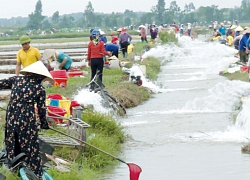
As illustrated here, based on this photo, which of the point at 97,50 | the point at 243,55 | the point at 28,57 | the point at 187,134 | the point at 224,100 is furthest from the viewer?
the point at 243,55

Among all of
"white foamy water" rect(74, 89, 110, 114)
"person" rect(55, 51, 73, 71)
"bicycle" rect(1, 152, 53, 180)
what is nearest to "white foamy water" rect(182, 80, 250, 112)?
"white foamy water" rect(74, 89, 110, 114)

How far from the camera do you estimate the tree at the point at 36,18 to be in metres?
115

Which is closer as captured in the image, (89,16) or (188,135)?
(188,135)

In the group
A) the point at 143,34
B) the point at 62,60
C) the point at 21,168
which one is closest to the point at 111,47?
the point at 62,60

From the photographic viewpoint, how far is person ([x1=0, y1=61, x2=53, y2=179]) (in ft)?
22.8

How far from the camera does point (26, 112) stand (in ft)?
22.9

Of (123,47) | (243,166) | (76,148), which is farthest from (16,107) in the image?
(123,47)

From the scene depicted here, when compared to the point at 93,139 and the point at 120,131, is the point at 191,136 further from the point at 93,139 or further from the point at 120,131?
the point at 93,139

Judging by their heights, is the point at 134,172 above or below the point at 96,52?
below

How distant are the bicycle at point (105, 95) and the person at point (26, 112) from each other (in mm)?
6254

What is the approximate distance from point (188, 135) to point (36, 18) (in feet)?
349

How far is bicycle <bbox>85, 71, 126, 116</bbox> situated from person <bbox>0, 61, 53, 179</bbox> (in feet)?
20.5

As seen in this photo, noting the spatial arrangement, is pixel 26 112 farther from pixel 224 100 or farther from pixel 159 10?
pixel 159 10

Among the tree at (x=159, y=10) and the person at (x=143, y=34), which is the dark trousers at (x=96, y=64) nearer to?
the person at (x=143, y=34)
